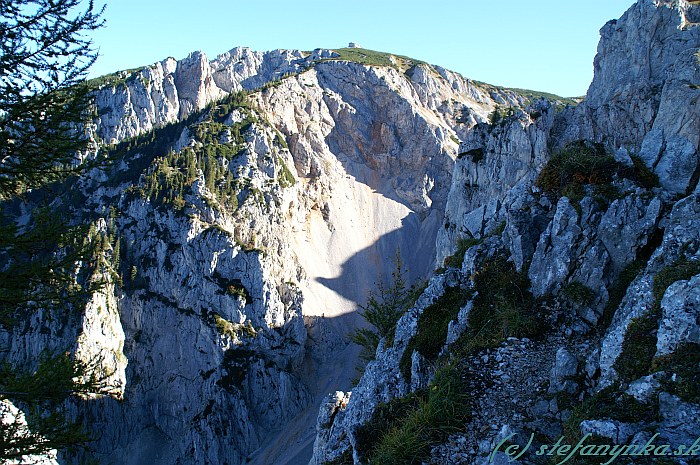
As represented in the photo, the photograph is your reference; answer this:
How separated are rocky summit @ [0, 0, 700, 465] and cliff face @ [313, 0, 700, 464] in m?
0.06

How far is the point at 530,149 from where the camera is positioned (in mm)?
51812

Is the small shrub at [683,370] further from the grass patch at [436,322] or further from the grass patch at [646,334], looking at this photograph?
the grass patch at [436,322]

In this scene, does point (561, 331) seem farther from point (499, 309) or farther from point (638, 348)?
point (638, 348)

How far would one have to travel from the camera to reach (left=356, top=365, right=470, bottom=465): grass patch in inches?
401

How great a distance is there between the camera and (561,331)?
12484mm

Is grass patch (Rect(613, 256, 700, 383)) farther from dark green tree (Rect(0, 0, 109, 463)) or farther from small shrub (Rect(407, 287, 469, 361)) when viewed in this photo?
dark green tree (Rect(0, 0, 109, 463))

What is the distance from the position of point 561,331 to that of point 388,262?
7517 centimetres

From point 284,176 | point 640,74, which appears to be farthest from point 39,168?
point 284,176

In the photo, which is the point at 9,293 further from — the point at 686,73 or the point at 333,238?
the point at 333,238

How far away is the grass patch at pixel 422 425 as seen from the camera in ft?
33.4

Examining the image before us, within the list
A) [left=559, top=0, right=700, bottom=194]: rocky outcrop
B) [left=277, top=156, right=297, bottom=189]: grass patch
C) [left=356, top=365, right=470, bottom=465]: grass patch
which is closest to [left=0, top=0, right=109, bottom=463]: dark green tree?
[left=356, top=365, right=470, bottom=465]: grass patch

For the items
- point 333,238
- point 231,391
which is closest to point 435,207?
point 333,238

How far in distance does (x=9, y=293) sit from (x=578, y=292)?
47.5 feet

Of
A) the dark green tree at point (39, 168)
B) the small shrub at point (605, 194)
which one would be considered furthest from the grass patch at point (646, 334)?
the dark green tree at point (39, 168)
